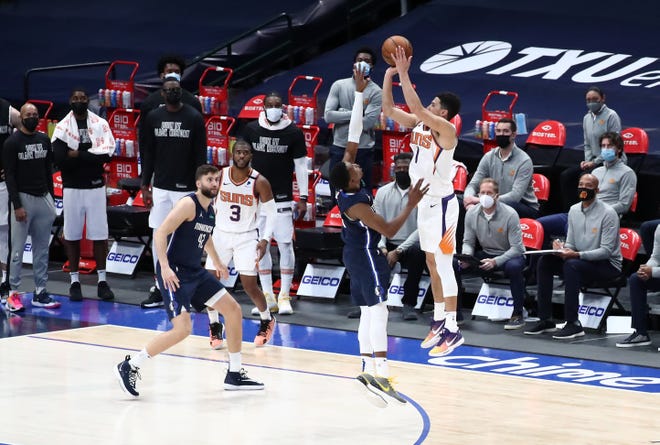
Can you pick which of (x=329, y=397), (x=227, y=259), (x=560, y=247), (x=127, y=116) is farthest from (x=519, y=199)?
(x=127, y=116)

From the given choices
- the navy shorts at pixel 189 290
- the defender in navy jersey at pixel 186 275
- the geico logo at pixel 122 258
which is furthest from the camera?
the geico logo at pixel 122 258

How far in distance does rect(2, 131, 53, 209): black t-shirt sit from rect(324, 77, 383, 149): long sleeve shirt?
3125 mm

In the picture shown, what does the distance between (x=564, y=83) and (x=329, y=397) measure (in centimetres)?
765

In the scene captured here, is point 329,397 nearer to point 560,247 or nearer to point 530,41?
point 560,247

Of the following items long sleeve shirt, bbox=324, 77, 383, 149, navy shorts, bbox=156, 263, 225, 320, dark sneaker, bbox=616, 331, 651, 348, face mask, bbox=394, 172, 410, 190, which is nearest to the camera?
navy shorts, bbox=156, 263, 225, 320

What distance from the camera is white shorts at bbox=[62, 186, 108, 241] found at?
48.4ft

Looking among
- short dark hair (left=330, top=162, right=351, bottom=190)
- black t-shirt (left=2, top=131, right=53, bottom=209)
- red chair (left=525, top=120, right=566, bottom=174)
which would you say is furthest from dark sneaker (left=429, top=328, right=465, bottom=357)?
black t-shirt (left=2, top=131, right=53, bottom=209)

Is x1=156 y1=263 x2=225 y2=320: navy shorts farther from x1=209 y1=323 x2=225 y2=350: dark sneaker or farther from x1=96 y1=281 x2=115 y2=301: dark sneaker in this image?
x1=96 y1=281 x2=115 y2=301: dark sneaker

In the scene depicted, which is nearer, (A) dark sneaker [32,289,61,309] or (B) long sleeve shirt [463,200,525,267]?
(B) long sleeve shirt [463,200,525,267]

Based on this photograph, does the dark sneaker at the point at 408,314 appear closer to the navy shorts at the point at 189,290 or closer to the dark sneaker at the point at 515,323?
the dark sneaker at the point at 515,323

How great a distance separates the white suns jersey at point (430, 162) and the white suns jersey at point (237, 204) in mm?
3170

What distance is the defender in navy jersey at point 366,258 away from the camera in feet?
Answer: 32.4

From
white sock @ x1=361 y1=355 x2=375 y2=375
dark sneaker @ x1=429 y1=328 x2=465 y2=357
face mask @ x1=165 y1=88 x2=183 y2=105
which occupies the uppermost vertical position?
face mask @ x1=165 y1=88 x2=183 y2=105

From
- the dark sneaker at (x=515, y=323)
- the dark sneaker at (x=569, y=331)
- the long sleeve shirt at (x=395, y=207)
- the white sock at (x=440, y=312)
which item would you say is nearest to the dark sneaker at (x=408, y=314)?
the long sleeve shirt at (x=395, y=207)
